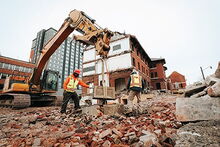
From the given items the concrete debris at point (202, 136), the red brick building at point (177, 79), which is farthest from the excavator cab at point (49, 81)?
the red brick building at point (177, 79)

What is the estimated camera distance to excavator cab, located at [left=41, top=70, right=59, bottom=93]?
9094 mm

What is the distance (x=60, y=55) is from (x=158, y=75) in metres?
57.4

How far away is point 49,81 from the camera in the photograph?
30.8 ft

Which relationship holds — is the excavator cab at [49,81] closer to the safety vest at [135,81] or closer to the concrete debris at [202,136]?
the safety vest at [135,81]

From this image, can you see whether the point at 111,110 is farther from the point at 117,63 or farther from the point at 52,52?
the point at 117,63

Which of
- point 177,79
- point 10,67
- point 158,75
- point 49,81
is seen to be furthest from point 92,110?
point 10,67

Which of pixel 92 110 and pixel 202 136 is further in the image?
pixel 92 110

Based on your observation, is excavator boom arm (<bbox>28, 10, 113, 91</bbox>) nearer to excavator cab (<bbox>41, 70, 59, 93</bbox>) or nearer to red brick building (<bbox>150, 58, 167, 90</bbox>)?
excavator cab (<bbox>41, 70, 59, 93</bbox>)

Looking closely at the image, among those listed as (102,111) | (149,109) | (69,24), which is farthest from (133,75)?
(69,24)

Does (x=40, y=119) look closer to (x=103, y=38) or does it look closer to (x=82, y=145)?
(x=82, y=145)

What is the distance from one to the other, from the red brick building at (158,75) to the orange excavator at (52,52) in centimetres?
2273

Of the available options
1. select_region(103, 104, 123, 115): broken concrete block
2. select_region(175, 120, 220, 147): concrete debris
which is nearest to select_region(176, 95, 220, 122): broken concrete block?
select_region(175, 120, 220, 147): concrete debris

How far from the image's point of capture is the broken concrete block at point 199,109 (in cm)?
198

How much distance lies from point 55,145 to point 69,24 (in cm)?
584
